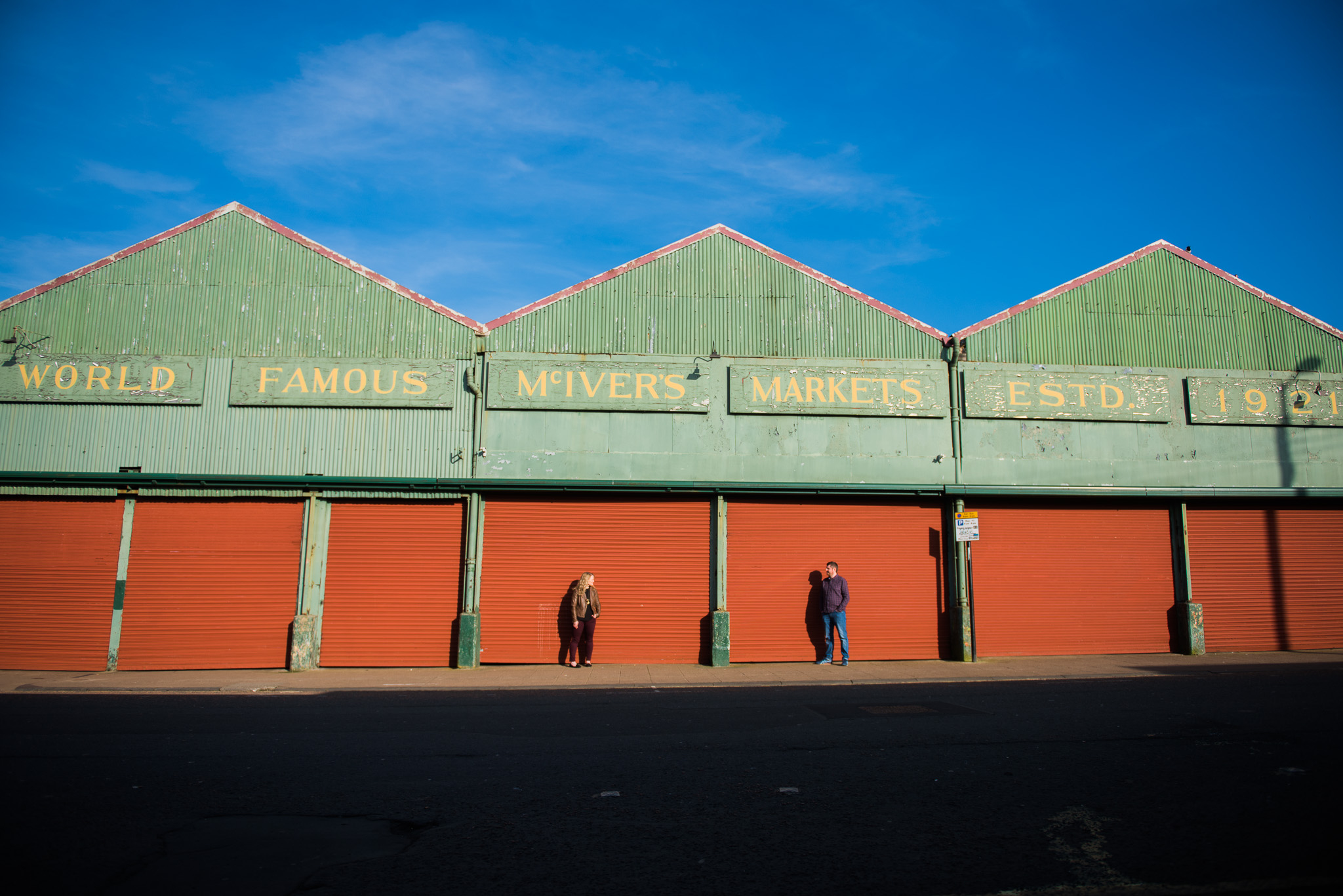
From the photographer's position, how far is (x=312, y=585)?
1462 cm

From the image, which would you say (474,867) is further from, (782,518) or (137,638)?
(137,638)

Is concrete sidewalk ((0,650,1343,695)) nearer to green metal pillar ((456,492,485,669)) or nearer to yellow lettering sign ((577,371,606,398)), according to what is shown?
green metal pillar ((456,492,485,669))

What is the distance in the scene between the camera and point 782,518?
15.5 metres

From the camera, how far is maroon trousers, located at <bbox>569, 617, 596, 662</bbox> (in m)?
14.3

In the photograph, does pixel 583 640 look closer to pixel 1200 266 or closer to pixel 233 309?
pixel 233 309

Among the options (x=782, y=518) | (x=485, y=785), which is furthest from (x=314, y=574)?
(x=485, y=785)

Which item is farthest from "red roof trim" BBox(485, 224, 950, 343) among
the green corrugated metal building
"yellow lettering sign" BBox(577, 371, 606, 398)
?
"yellow lettering sign" BBox(577, 371, 606, 398)

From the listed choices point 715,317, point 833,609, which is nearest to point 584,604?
point 833,609

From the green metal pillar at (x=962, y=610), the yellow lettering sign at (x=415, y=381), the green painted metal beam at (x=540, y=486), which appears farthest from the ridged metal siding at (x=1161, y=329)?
the yellow lettering sign at (x=415, y=381)

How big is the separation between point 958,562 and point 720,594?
4.90 m

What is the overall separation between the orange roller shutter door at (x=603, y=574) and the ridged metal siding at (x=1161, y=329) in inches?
292

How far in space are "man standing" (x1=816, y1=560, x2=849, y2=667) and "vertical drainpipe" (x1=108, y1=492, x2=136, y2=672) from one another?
515 inches

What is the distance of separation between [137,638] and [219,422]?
4236 mm

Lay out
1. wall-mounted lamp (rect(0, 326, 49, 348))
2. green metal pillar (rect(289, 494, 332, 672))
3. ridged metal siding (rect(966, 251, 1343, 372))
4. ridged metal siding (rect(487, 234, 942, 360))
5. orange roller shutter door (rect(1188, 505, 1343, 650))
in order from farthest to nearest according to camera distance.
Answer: ridged metal siding (rect(966, 251, 1343, 372))
orange roller shutter door (rect(1188, 505, 1343, 650))
ridged metal siding (rect(487, 234, 942, 360))
wall-mounted lamp (rect(0, 326, 49, 348))
green metal pillar (rect(289, 494, 332, 672))
